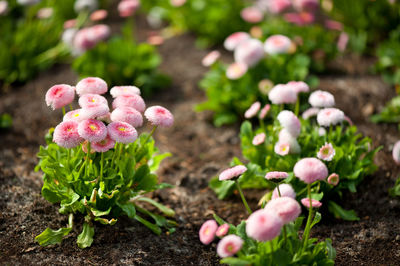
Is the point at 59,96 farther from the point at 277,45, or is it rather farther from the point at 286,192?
the point at 277,45

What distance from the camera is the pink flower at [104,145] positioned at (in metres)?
2.32

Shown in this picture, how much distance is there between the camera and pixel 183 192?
10.7 feet

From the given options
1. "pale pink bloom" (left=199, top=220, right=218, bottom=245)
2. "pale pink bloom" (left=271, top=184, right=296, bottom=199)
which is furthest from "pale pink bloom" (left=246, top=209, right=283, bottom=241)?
"pale pink bloom" (left=271, top=184, right=296, bottom=199)

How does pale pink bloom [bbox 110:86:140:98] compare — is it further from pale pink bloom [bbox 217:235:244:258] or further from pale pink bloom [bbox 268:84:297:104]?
pale pink bloom [bbox 217:235:244:258]

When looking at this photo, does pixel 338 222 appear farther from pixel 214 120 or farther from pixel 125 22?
pixel 125 22

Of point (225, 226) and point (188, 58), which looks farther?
point (188, 58)

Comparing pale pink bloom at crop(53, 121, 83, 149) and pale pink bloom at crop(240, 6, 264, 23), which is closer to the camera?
pale pink bloom at crop(53, 121, 83, 149)

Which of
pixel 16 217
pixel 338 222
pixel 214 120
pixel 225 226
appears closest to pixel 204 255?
pixel 225 226

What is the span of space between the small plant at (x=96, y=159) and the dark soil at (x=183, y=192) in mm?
103

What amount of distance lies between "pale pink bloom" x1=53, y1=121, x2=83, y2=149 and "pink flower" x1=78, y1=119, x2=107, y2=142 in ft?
0.21

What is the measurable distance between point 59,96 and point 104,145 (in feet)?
1.15

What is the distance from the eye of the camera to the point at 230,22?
202 inches

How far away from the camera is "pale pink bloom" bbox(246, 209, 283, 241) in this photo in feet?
5.93

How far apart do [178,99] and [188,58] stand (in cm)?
85
